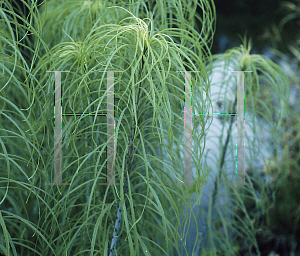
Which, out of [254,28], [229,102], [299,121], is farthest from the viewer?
[299,121]

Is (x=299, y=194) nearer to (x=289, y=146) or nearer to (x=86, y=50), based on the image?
(x=289, y=146)

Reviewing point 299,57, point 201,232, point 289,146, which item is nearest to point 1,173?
point 201,232

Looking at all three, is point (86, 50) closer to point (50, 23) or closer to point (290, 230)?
point (50, 23)

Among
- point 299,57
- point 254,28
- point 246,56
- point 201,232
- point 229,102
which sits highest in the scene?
point 254,28

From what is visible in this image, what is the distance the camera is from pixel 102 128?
0.87 meters

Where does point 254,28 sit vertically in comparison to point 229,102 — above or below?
above

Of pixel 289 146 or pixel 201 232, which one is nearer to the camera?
pixel 201 232

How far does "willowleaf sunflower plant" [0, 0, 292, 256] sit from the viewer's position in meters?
0.68

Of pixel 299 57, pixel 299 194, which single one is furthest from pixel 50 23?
pixel 299 194

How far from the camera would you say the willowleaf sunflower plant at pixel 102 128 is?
0.68 metres

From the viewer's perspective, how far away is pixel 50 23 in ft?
3.51

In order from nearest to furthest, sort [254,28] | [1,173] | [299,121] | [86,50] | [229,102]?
[86,50]
[1,173]
[229,102]
[254,28]
[299,121]

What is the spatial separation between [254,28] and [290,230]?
1.18 m

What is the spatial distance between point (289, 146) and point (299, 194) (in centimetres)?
28
